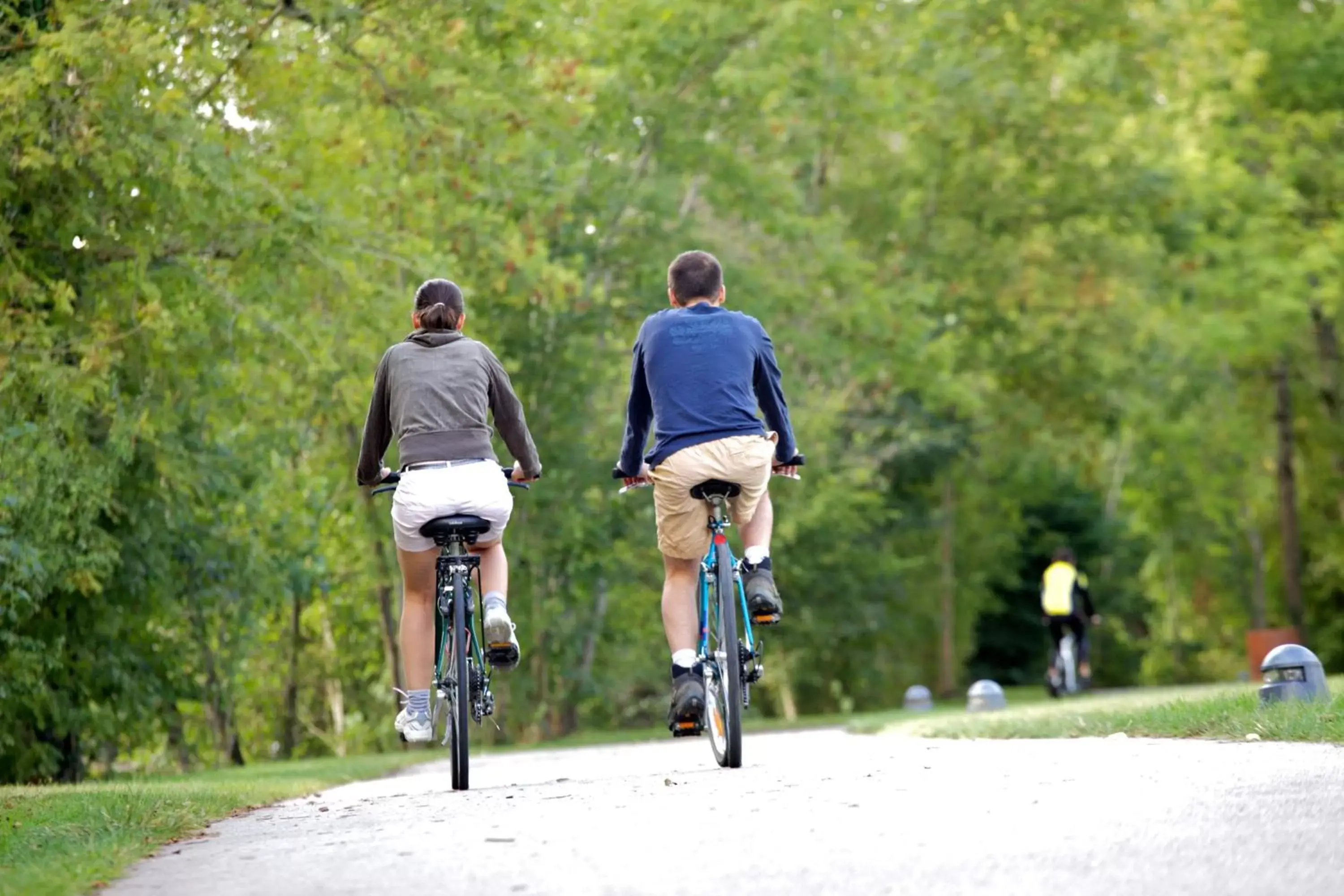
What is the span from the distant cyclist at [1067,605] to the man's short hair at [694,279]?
18800 millimetres

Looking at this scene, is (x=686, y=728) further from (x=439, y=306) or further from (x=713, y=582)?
(x=439, y=306)

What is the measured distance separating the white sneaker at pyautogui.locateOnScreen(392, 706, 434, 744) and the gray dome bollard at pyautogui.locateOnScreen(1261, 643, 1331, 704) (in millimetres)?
4402

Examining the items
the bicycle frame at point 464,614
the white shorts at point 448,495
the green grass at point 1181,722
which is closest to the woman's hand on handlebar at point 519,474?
the white shorts at point 448,495

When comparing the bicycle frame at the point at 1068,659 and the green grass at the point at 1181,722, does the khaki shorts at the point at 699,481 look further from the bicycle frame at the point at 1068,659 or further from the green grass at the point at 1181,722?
the bicycle frame at the point at 1068,659

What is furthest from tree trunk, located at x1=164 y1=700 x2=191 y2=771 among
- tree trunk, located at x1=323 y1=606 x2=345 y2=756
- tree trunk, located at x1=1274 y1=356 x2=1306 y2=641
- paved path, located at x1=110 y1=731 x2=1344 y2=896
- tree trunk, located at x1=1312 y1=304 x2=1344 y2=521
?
tree trunk, located at x1=1312 y1=304 x2=1344 y2=521

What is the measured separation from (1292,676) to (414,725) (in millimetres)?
4843

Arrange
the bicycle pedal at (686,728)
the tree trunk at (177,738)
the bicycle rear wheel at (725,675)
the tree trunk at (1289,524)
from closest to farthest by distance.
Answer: the bicycle rear wheel at (725,675)
the bicycle pedal at (686,728)
the tree trunk at (177,738)
the tree trunk at (1289,524)

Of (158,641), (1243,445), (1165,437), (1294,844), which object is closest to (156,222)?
(158,641)

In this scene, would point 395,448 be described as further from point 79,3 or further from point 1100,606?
point 1100,606

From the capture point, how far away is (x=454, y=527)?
9211mm

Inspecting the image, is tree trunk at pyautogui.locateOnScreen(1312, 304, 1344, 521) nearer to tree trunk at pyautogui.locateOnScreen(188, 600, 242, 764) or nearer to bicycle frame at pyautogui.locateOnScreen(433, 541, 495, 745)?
tree trunk at pyautogui.locateOnScreen(188, 600, 242, 764)

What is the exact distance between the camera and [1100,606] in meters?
49.0

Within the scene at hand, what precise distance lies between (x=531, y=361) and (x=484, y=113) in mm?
8341

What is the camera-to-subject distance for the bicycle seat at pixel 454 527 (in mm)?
9219
